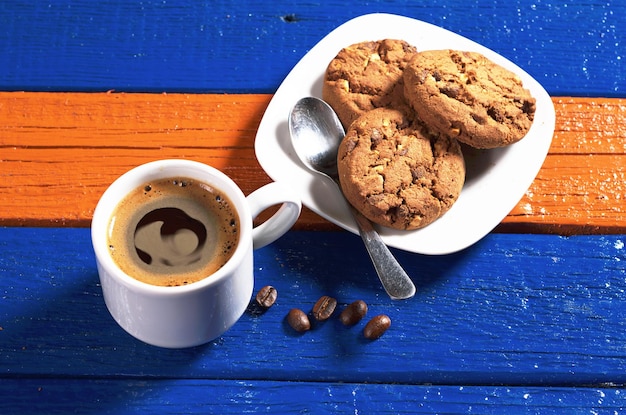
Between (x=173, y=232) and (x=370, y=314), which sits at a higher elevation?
(x=173, y=232)

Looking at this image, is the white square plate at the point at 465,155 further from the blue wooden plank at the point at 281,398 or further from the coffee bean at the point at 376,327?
the blue wooden plank at the point at 281,398

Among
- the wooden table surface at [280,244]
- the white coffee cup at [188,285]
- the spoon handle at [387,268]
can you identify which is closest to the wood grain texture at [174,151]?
the wooden table surface at [280,244]

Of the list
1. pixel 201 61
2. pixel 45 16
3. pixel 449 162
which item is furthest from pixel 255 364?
pixel 45 16

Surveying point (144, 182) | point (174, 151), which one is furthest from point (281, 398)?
point (174, 151)

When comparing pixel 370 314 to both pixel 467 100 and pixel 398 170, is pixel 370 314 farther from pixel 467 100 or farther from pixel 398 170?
A: pixel 467 100

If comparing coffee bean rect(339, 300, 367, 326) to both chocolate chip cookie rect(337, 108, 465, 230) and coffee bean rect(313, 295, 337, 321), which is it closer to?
coffee bean rect(313, 295, 337, 321)

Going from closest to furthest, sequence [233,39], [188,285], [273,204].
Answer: [188,285] < [273,204] < [233,39]

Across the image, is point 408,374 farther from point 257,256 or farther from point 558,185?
point 558,185

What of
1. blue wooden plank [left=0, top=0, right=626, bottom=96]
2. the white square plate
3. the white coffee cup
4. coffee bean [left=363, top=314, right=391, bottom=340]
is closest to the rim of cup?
the white coffee cup
